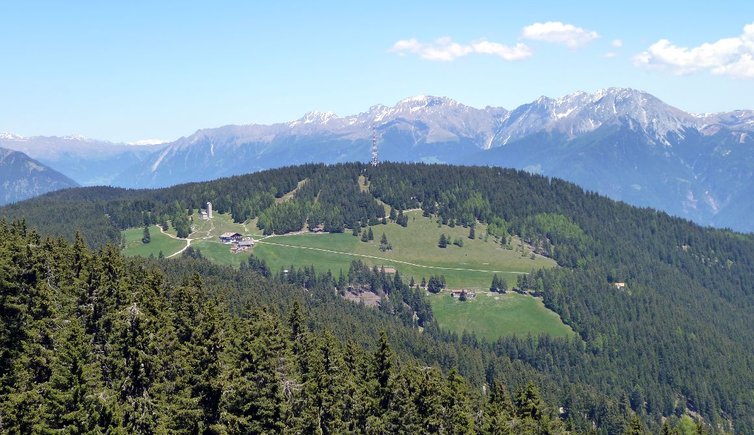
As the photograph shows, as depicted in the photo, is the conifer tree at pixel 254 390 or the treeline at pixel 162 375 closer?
the treeline at pixel 162 375

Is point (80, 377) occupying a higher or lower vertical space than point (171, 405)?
higher

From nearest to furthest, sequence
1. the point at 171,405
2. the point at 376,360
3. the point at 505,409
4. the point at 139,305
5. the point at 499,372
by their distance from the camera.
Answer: the point at 171,405
the point at 139,305
the point at 376,360
the point at 505,409
the point at 499,372

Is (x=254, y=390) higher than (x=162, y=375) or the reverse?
the reverse

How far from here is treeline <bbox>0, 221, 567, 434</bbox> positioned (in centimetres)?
4969

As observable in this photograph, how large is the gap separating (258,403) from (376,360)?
1632cm

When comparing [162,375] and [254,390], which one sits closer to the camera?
[254,390]

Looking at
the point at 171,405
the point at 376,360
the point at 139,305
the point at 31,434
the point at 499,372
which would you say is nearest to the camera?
the point at 31,434

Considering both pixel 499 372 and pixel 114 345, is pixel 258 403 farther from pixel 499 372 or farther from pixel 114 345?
pixel 499 372

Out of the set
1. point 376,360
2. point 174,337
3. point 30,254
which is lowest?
point 376,360

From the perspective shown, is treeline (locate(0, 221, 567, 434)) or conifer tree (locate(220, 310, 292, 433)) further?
conifer tree (locate(220, 310, 292, 433))

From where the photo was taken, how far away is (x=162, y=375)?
5806 cm

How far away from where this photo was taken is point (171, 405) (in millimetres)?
54812

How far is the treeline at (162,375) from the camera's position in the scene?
49.7 m

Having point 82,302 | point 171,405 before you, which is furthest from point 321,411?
point 82,302
